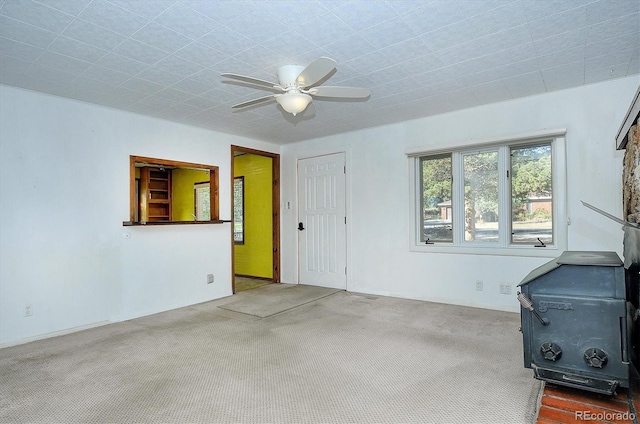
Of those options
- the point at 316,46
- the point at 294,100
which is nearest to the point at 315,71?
the point at 316,46

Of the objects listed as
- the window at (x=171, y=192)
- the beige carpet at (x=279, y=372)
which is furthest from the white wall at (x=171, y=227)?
the beige carpet at (x=279, y=372)

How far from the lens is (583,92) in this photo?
3416 millimetres

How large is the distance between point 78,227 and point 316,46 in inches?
120

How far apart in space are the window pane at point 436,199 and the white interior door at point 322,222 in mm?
1231

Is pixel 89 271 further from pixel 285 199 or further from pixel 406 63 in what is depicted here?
pixel 406 63

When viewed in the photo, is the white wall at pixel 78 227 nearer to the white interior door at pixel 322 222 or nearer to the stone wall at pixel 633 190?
the white interior door at pixel 322 222

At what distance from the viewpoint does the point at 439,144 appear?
428cm

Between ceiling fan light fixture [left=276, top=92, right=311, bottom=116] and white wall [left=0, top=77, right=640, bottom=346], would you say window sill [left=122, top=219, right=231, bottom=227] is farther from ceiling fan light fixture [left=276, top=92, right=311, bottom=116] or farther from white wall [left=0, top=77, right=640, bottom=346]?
ceiling fan light fixture [left=276, top=92, right=311, bottom=116]

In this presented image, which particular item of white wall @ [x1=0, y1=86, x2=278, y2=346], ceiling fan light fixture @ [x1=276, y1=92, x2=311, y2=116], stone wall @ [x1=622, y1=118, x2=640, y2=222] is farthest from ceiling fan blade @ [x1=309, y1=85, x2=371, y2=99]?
white wall @ [x1=0, y1=86, x2=278, y2=346]

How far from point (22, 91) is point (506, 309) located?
5.44m

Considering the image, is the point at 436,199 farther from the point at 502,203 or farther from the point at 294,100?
the point at 294,100

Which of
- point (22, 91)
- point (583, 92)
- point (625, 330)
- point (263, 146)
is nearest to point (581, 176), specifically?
point (583, 92)

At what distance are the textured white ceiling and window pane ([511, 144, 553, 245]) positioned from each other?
70 cm

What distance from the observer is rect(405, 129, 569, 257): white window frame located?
3.54 meters
